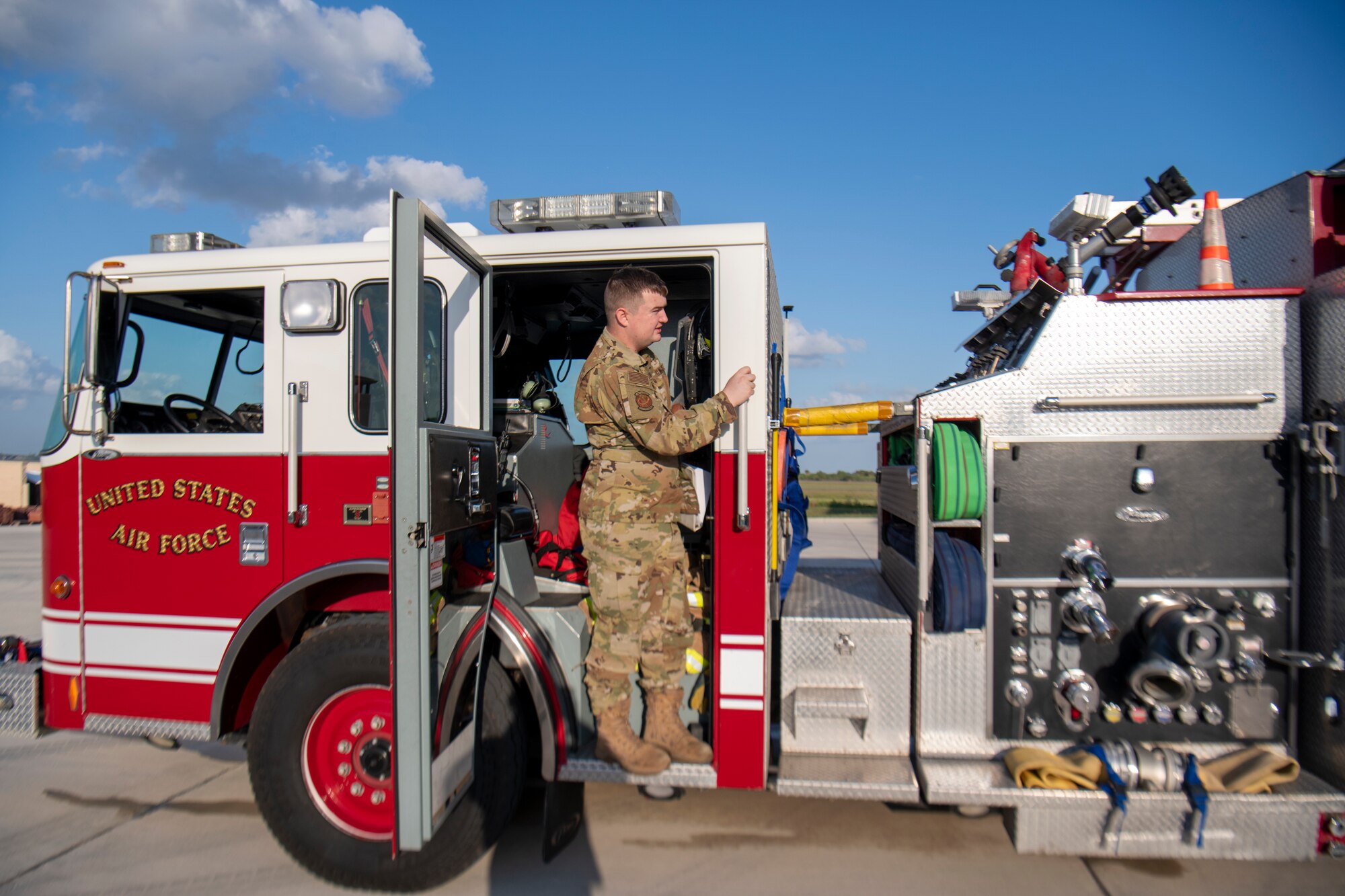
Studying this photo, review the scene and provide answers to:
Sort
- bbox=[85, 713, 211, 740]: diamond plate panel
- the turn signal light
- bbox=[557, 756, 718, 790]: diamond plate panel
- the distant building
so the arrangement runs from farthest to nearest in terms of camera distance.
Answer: the distant building < the turn signal light < bbox=[85, 713, 211, 740]: diamond plate panel < bbox=[557, 756, 718, 790]: diamond plate panel

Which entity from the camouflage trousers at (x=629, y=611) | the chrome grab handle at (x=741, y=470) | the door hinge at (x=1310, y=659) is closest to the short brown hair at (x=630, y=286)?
the chrome grab handle at (x=741, y=470)

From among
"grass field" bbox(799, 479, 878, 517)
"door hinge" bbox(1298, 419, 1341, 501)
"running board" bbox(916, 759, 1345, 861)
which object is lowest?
"grass field" bbox(799, 479, 878, 517)

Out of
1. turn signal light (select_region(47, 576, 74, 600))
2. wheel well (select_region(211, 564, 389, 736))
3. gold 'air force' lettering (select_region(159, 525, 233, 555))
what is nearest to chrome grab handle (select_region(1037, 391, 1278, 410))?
wheel well (select_region(211, 564, 389, 736))

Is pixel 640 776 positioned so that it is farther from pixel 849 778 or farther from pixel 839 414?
pixel 839 414

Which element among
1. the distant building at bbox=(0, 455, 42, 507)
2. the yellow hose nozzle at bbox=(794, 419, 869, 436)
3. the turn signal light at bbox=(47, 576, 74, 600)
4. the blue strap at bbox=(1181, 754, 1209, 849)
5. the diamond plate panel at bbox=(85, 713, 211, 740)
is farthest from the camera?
the distant building at bbox=(0, 455, 42, 507)

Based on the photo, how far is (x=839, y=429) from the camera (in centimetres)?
381

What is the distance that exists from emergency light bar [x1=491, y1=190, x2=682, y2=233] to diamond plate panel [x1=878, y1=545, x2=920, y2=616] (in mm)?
1853

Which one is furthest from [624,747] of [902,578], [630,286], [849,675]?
[630,286]

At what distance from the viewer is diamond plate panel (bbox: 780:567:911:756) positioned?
2.97m

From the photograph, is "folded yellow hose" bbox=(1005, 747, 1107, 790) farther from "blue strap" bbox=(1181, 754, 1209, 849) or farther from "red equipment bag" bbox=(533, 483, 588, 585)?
"red equipment bag" bbox=(533, 483, 588, 585)

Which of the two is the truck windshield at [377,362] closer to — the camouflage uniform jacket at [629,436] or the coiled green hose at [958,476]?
the camouflage uniform jacket at [629,436]

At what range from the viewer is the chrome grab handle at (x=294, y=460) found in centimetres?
295

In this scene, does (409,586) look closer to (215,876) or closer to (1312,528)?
(215,876)

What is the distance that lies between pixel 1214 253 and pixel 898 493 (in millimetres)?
1655
